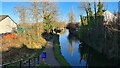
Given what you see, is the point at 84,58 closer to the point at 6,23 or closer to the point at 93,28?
the point at 93,28

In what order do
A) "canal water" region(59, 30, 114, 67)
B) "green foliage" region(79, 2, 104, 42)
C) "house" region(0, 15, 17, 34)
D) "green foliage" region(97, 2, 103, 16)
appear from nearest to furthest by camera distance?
1. "canal water" region(59, 30, 114, 67)
2. "green foliage" region(79, 2, 104, 42)
3. "green foliage" region(97, 2, 103, 16)
4. "house" region(0, 15, 17, 34)

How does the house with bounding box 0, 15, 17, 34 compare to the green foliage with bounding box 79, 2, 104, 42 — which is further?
the house with bounding box 0, 15, 17, 34

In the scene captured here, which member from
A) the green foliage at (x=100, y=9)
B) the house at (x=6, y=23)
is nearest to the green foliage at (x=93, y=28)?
the green foliage at (x=100, y=9)

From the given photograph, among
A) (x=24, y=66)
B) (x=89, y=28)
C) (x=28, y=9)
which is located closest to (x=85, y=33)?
(x=89, y=28)

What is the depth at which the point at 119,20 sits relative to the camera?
90.9ft

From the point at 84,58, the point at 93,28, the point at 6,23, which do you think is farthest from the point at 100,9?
the point at 6,23

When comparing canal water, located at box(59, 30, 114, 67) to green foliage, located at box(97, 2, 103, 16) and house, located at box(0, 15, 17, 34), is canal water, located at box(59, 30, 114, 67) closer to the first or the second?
green foliage, located at box(97, 2, 103, 16)

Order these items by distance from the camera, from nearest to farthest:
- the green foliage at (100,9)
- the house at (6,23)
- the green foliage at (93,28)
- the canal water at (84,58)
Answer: the canal water at (84,58)
the green foliage at (93,28)
the green foliage at (100,9)
the house at (6,23)

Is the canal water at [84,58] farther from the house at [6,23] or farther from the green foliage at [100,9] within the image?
the house at [6,23]

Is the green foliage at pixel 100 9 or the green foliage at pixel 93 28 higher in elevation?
the green foliage at pixel 100 9

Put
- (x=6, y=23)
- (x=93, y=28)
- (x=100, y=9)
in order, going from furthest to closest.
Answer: (x=6, y=23) → (x=93, y=28) → (x=100, y=9)

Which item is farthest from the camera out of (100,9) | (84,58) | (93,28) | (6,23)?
(6,23)

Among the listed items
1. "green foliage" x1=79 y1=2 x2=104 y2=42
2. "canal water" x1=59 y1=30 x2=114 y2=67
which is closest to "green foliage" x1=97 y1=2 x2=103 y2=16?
"green foliage" x1=79 y1=2 x2=104 y2=42

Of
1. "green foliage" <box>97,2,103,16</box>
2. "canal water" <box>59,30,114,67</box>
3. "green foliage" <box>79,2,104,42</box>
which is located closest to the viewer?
"canal water" <box>59,30,114,67</box>
